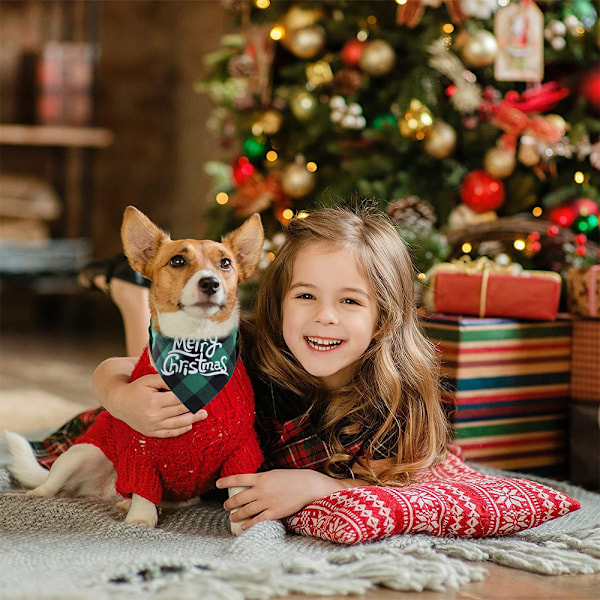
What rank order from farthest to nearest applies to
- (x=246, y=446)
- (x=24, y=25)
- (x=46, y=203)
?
(x=24, y=25) < (x=46, y=203) < (x=246, y=446)

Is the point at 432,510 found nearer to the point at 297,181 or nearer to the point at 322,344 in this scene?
the point at 322,344

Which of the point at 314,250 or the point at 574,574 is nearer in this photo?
the point at 574,574

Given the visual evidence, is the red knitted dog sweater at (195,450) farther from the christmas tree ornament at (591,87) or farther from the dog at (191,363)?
the christmas tree ornament at (591,87)

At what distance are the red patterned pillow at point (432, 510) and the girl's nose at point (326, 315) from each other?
239 mm

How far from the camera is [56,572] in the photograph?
1013 mm

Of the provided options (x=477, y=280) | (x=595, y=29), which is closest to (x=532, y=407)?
(x=477, y=280)

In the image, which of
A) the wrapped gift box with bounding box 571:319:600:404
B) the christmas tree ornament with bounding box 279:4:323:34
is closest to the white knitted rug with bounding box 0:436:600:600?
the wrapped gift box with bounding box 571:319:600:404

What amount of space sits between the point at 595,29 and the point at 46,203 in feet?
8.12

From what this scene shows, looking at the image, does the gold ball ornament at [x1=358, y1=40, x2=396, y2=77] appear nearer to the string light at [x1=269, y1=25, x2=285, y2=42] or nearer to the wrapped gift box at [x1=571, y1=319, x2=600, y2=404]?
the string light at [x1=269, y1=25, x2=285, y2=42]

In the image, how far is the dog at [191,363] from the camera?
1177 millimetres

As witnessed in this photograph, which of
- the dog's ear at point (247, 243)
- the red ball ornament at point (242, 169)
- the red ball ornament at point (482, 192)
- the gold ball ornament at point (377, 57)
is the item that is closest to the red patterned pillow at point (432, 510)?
the dog's ear at point (247, 243)

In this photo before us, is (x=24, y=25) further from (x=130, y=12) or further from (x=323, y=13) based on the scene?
(x=323, y=13)

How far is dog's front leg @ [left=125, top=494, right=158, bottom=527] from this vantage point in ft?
3.97

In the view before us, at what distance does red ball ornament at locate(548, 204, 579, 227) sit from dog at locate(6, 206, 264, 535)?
1.13 m
